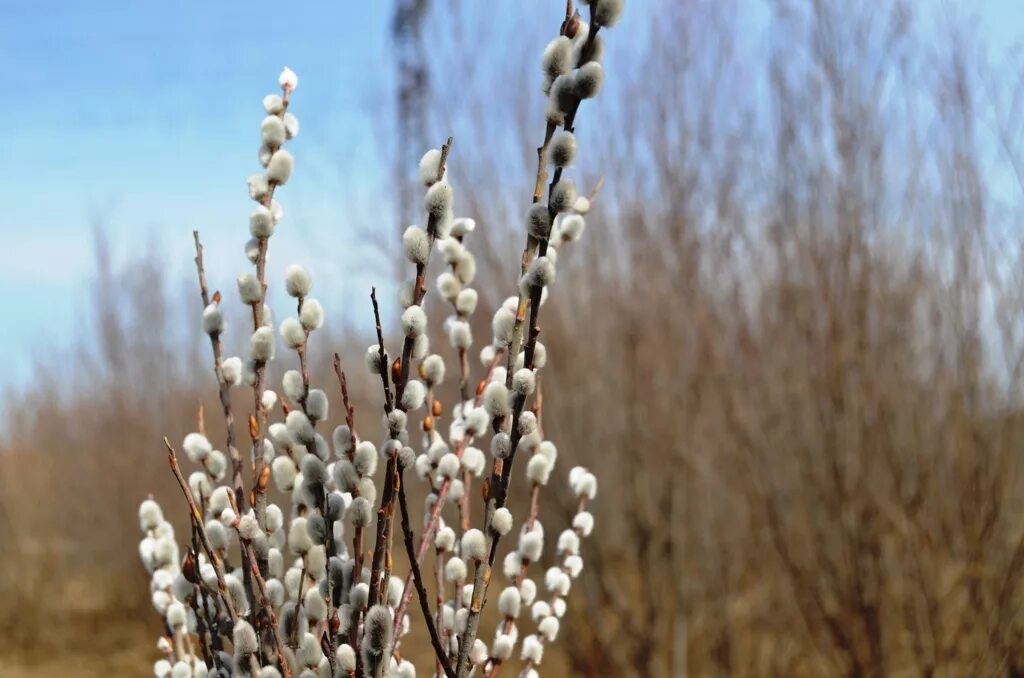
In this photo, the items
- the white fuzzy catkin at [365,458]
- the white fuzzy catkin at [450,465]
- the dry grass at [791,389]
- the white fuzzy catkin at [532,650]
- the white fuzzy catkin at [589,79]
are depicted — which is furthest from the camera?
the dry grass at [791,389]

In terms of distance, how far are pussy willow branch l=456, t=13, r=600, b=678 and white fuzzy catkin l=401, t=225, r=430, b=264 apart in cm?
10

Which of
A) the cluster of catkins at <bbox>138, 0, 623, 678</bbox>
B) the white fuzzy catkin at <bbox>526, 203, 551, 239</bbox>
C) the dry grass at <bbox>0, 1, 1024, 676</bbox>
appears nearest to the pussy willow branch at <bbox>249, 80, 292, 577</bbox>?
the cluster of catkins at <bbox>138, 0, 623, 678</bbox>

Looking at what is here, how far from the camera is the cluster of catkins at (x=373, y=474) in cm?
86

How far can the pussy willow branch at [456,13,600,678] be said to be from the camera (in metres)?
0.85

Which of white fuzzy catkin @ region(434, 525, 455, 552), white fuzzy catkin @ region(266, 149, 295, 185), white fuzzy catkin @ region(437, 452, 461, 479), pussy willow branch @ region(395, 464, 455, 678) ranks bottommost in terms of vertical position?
pussy willow branch @ region(395, 464, 455, 678)

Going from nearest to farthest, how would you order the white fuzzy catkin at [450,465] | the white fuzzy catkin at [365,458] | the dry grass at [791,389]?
the white fuzzy catkin at [365,458]
the white fuzzy catkin at [450,465]
the dry grass at [791,389]

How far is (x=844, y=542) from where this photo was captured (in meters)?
3.00

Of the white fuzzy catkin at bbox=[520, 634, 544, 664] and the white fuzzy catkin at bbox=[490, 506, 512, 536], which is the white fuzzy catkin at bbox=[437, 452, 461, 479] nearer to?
the white fuzzy catkin at bbox=[490, 506, 512, 536]

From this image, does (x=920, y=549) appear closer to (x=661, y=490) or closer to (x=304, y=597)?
(x=661, y=490)

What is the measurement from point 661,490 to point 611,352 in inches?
27.0

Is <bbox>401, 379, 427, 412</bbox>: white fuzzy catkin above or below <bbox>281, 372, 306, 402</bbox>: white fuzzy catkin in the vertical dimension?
below

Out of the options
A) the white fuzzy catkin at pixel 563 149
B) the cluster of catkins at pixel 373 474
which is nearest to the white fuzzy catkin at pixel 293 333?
the cluster of catkins at pixel 373 474

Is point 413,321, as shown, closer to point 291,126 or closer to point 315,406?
point 315,406

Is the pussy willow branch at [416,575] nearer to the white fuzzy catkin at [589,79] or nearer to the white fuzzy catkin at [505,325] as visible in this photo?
the white fuzzy catkin at [505,325]
